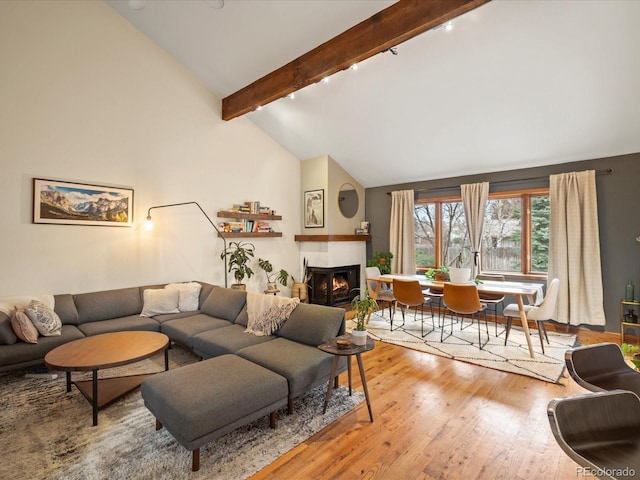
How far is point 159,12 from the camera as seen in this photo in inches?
157

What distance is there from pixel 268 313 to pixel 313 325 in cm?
56

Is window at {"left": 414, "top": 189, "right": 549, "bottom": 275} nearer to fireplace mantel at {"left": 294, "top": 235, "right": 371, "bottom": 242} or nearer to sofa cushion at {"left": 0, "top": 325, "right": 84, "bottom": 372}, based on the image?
fireplace mantel at {"left": 294, "top": 235, "right": 371, "bottom": 242}

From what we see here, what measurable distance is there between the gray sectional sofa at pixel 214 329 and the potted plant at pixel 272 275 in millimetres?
1351

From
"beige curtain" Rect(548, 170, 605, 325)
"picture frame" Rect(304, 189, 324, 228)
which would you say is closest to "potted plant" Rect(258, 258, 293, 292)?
"picture frame" Rect(304, 189, 324, 228)

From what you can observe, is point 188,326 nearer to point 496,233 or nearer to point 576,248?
point 496,233

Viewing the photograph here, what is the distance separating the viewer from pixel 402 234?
20.2ft

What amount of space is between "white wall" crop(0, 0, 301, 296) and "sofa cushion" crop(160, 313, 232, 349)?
1.14 metres

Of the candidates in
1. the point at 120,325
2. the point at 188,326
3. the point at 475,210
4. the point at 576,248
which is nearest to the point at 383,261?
the point at 475,210

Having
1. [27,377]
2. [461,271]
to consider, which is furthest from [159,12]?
[461,271]

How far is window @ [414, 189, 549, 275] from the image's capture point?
4.90 metres

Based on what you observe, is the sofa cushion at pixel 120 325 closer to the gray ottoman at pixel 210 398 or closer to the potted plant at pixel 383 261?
the gray ottoman at pixel 210 398

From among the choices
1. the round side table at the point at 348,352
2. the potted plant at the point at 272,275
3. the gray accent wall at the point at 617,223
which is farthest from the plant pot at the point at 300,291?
the gray accent wall at the point at 617,223

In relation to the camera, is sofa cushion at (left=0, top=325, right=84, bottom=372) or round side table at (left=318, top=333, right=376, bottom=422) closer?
round side table at (left=318, top=333, right=376, bottom=422)

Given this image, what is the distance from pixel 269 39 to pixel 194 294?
3374 millimetres
